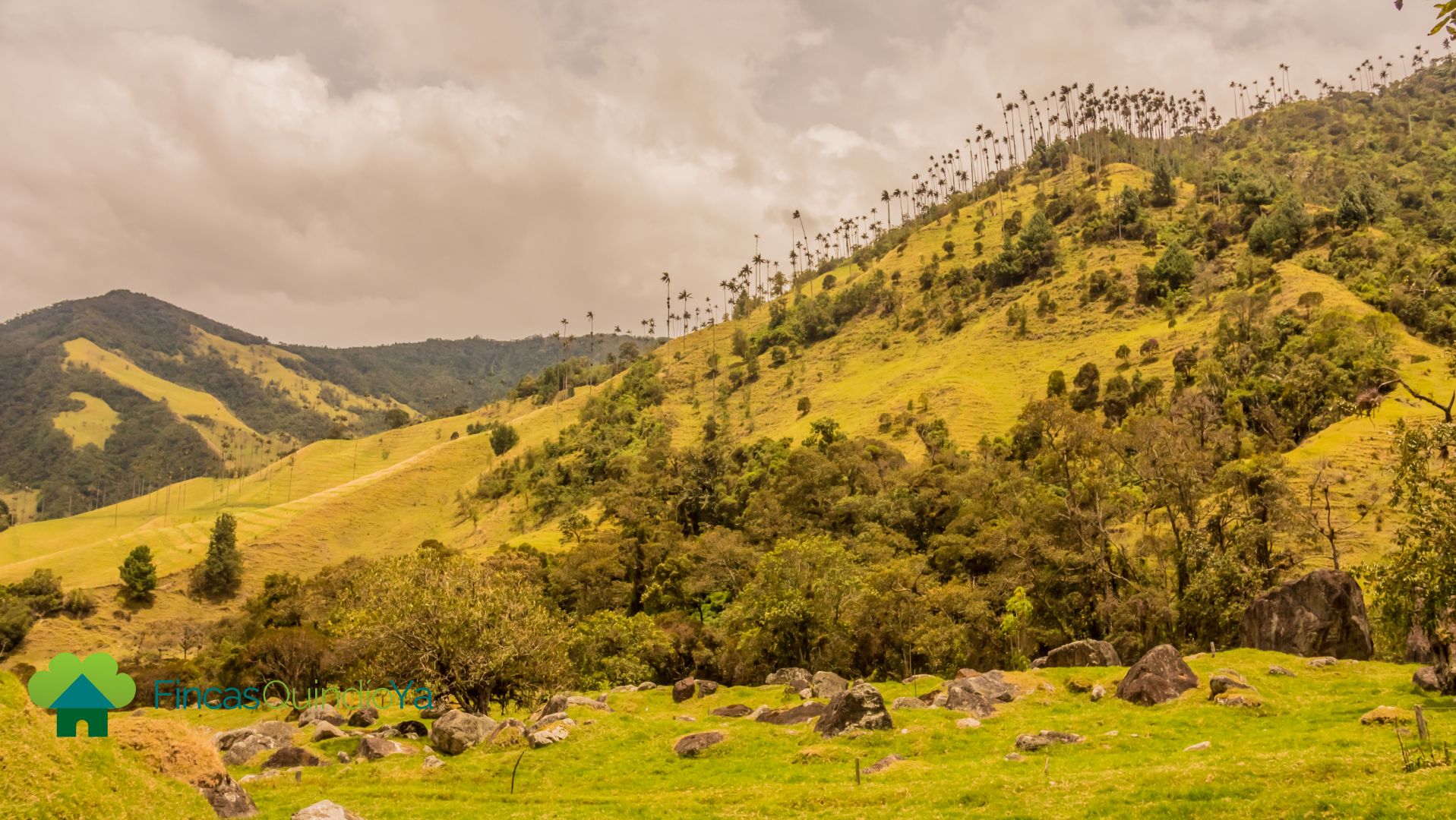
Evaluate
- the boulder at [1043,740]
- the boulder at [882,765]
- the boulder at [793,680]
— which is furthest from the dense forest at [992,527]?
the boulder at [882,765]

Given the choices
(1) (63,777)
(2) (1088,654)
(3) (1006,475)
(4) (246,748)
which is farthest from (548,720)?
(3) (1006,475)

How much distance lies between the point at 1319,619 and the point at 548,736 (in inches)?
1801

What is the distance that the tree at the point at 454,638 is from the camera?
4728cm

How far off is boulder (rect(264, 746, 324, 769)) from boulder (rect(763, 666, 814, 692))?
27.2 meters

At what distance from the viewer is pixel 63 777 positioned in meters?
18.1

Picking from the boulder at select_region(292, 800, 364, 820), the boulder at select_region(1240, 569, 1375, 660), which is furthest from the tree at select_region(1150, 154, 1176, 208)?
the boulder at select_region(292, 800, 364, 820)

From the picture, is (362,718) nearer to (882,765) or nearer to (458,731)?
(458,731)

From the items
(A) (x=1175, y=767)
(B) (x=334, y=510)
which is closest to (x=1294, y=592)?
(A) (x=1175, y=767)

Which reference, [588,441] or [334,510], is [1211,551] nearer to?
[588,441]

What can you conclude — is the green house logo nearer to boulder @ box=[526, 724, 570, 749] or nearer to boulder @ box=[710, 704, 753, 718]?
boulder @ box=[526, 724, 570, 749]

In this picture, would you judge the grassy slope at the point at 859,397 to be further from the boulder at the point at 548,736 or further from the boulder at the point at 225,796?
the boulder at the point at 225,796

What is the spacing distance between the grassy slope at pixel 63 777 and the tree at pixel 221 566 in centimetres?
15974

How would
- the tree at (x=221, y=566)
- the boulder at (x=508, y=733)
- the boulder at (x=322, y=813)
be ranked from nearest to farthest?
1. the boulder at (x=322, y=813)
2. the boulder at (x=508, y=733)
3. the tree at (x=221, y=566)

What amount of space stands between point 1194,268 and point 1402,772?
150 meters
